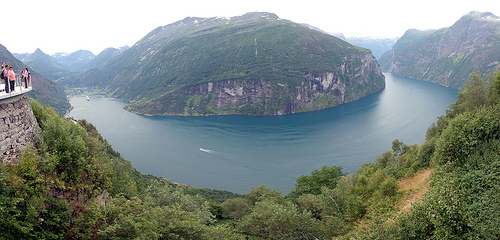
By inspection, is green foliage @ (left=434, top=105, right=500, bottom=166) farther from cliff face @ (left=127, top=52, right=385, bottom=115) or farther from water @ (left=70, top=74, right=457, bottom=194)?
cliff face @ (left=127, top=52, right=385, bottom=115)

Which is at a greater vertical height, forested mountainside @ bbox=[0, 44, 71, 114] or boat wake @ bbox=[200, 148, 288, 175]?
forested mountainside @ bbox=[0, 44, 71, 114]

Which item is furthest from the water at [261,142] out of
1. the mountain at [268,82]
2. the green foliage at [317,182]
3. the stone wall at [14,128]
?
the stone wall at [14,128]

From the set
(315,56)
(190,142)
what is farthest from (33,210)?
(315,56)

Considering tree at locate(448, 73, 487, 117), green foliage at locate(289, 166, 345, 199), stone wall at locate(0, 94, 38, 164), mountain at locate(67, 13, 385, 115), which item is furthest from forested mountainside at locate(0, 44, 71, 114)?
tree at locate(448, 73, 487, 117)

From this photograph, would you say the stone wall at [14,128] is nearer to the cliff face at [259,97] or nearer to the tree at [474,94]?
the tree at [474,94]

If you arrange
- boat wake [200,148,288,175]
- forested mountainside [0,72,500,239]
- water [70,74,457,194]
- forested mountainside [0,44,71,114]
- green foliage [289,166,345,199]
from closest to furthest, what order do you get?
1. forested mountainside [0,72,500,239]
2. green foliage [289,166,345,199]
3. water [70,74,457,194]
4. boat wake [200,148,288,175]
5. forested mountainside [0,44,71,114]

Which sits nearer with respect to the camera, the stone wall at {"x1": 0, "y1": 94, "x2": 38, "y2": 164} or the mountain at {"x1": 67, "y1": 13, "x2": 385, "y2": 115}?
the stone wall at {"x1": 0, "y1": 94, "x2": 38, "y2": 164}
